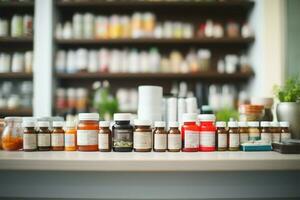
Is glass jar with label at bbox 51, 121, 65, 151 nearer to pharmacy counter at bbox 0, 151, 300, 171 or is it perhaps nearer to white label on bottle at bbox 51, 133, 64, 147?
white label on bottle at bbox 51, 133, 64, 147

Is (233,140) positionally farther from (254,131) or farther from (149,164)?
(149,164)

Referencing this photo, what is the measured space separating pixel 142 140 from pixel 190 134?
0.18m

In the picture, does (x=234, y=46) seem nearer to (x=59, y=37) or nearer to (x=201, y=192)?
(x=59, y=37)

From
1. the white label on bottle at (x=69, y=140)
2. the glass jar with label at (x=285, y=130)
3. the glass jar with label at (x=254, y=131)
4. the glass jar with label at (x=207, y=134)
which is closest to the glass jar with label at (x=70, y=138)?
the white label on bottle at (x=69, y=140)

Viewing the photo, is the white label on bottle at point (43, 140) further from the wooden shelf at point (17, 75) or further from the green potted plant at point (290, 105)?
the wooden shelf at point (17, 75)

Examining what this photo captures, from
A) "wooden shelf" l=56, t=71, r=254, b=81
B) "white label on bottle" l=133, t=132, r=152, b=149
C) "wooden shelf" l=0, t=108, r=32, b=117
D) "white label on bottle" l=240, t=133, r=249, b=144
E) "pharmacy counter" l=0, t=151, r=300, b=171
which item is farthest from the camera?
Answer: "wooden shelf" l=0, t=108, r=32, b=117

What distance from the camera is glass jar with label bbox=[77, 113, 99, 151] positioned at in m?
1.30

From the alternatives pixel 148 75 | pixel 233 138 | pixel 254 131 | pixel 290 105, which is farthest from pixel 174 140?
pixel 148 75

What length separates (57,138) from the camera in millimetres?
1351

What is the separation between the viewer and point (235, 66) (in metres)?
3.74

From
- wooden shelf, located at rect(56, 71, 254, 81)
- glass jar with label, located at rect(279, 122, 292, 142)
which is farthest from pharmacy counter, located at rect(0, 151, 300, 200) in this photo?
wooden shelf, located at rect(56, 71, 254, 81)

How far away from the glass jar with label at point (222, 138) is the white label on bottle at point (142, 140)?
283 millimetres

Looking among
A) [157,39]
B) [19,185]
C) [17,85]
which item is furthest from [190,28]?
[19,185]

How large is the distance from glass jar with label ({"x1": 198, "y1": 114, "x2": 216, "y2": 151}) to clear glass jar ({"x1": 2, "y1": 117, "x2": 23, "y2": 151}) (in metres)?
0.72
